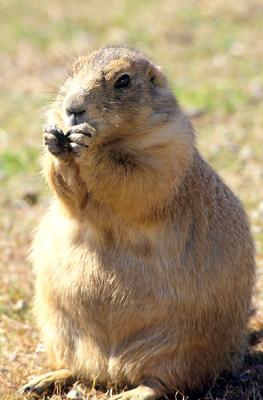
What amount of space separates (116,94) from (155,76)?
0.51 metres

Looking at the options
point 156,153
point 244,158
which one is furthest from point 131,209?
point 244,158

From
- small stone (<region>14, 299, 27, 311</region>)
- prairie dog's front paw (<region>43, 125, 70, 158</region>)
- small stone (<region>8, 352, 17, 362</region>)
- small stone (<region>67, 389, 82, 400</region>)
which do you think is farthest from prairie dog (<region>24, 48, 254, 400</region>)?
small stone (<region>14, 299, 27, 311</region>)

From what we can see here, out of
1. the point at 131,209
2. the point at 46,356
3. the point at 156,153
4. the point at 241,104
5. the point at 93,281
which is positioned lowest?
the point at 46,356

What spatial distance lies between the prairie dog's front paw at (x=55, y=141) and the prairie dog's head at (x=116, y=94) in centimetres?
8

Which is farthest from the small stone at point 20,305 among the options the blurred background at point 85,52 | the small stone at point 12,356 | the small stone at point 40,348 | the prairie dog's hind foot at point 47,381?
the prairie dog's hind foot at point 47,381

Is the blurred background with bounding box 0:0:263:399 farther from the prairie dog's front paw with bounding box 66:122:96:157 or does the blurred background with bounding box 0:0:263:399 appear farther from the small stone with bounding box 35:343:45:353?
the prairie dog's front paw with bounding box 66:122:96:157

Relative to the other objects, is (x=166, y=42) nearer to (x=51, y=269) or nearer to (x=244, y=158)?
(x=244, y=158)

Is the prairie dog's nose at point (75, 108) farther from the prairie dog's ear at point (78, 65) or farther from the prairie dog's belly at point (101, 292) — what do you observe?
the prairie dog's belly at point (101, 292)

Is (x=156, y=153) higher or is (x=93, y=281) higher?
(x=156, y=153)

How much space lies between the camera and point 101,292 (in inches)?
186

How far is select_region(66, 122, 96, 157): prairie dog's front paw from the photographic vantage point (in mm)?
4410

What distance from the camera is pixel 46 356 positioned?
5.47 meters

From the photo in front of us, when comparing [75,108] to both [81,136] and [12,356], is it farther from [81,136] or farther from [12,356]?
[12,356]

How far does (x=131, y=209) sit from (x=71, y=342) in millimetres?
925
